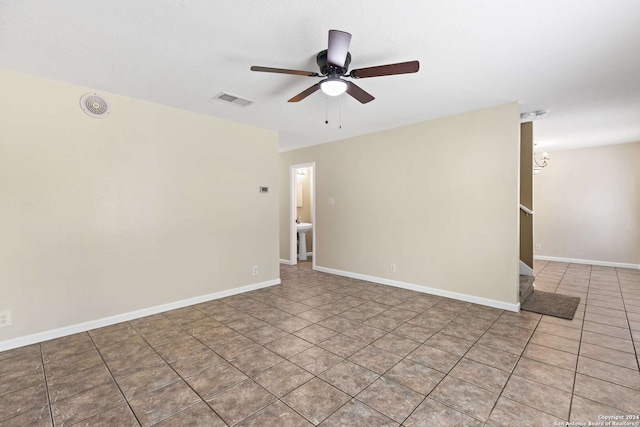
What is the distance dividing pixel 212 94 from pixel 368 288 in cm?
346

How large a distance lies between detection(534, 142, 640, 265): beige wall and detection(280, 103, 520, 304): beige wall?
4.26m

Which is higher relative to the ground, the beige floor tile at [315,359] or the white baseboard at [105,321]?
the white baseboard at [105,321]

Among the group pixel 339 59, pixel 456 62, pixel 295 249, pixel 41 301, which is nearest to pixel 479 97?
pixel 456 62

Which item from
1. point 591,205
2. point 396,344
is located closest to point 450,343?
point 396,344

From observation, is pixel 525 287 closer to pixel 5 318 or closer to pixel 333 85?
pixel 333 85

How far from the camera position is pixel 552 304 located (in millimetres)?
3764

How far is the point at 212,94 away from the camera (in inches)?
126

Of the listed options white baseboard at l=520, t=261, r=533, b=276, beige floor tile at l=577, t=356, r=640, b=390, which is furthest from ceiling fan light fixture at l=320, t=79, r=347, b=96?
white baseboard at l=520, t=261, r=533, b=276

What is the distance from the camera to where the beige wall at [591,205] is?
Answer: 576cm

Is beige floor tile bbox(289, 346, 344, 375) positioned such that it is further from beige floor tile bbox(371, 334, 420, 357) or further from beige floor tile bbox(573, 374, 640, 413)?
beige floor tile bbox(573, 374, 640, 413)

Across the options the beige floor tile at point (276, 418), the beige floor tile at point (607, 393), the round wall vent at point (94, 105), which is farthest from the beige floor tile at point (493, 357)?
the round wall vent at point (94, 105)

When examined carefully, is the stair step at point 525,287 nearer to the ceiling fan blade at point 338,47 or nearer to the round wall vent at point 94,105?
the ceiling fan blade at point 338,47

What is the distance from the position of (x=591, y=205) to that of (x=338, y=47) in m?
7.08

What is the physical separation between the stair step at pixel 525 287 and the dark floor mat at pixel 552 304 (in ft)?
0.17
